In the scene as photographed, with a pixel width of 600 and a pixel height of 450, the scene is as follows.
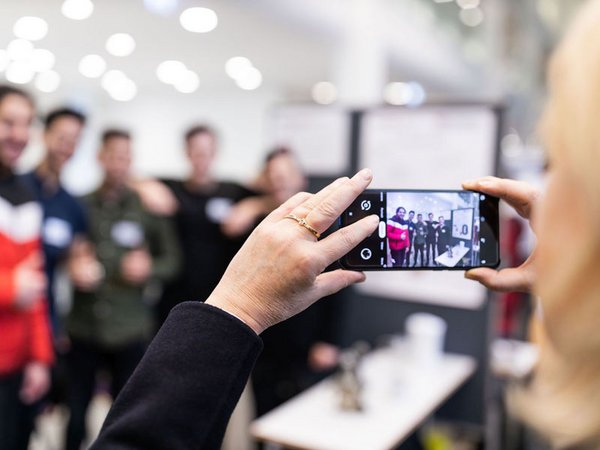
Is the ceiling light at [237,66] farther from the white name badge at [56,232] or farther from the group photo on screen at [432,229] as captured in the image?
the group photo on screen at [432,229]

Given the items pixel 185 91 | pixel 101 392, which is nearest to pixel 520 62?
pixel 185 91

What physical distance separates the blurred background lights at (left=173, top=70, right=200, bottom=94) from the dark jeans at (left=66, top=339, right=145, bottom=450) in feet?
23.2

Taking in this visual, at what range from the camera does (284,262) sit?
646 mm

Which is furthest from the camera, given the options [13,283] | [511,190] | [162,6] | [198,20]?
[198,20]

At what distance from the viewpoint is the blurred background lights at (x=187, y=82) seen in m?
9.21

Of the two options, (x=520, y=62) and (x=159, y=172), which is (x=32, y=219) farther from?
(x=520, y=62)

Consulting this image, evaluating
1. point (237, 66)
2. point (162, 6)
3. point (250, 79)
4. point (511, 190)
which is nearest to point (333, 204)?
point (511, 190)

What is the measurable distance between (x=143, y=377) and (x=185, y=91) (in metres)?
10.6

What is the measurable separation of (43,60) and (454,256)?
23.2 ft

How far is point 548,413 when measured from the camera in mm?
506

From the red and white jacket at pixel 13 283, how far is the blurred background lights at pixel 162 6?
3.13 meters

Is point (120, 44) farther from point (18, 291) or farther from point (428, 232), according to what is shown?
point (428, 232)

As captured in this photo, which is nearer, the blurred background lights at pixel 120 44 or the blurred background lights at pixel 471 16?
the blurred background lights at pixel 120 44

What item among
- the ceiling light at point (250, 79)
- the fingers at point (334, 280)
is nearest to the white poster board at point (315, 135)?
the fingers at point (334, 280)
